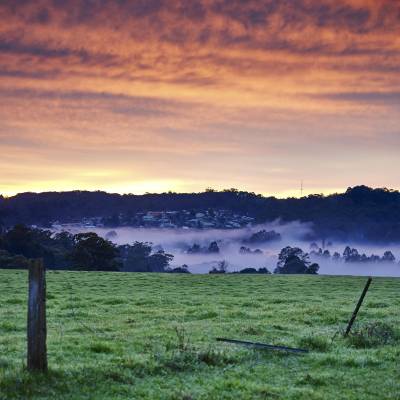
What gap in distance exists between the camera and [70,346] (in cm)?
1756

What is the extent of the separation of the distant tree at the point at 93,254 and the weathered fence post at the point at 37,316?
80.3 meters

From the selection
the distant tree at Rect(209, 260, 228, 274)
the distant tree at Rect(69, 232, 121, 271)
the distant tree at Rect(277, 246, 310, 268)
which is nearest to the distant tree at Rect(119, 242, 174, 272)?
the distant tree at Rect(209, 260, 228, 274)

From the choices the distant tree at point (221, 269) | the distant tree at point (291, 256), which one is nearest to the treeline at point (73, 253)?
the distant tree at point (221, 269)

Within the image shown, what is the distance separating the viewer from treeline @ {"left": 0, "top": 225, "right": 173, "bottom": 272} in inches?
3652

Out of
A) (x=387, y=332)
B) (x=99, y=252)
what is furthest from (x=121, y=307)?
(x=99, y=252)

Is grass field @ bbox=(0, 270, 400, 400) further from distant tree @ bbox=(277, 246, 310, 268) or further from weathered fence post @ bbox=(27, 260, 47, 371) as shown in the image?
distant tree @ bbox=(277, 246, 310, 268)

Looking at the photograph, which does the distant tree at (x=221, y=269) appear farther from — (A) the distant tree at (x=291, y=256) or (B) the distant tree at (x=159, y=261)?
(B) the distant tree at (x=159, y=261)

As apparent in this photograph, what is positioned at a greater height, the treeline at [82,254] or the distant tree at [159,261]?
the treeline at [82,254]

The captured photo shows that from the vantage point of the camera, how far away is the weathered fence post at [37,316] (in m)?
12.8

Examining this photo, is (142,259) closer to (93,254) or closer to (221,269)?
(221,269)

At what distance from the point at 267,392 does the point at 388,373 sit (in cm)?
412

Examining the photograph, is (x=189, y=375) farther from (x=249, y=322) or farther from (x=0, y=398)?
(x=249, y=322)

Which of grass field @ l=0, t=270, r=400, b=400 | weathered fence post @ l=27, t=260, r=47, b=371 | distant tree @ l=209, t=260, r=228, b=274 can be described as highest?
weathered fence post @ l=27, t=260, r=47, b=371

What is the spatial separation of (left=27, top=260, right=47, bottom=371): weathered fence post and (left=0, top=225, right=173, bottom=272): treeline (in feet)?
127
